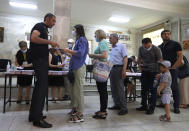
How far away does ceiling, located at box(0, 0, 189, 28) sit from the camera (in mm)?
6059

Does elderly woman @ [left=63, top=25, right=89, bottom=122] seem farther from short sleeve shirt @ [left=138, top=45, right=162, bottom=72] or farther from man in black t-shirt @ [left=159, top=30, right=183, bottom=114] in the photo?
man in black t-shirt @ [left=159, top=30, right=183, bottom=114]

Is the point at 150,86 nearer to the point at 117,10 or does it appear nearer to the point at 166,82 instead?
the point at 166,82

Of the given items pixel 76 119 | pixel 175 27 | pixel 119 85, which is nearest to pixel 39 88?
pixel 76 119

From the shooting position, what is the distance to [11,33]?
7.81m

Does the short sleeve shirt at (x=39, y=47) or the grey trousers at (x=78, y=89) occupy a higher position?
the short sleeve shirt at (x=39, y=47)

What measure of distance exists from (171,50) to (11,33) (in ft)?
24.7

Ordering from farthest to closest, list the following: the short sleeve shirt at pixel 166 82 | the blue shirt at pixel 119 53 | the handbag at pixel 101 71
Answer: the blue shirt at pixel 119 53 < the short sleeve shirt at pixel 166 82 < the handbag at pixel 101 71

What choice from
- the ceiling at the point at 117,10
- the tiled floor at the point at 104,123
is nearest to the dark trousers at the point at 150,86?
the tiled floor at the point at 104,123

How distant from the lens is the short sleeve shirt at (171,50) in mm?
2906

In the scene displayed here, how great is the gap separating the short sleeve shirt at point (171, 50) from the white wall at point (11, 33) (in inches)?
278

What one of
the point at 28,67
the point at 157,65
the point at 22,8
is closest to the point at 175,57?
the point at 157,65

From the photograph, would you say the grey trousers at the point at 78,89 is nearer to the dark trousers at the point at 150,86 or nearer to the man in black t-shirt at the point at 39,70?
the man in black t-shirt at the point at 39,70

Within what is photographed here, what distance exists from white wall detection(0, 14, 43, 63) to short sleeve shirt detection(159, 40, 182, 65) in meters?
7.06

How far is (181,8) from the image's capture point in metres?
6.71
